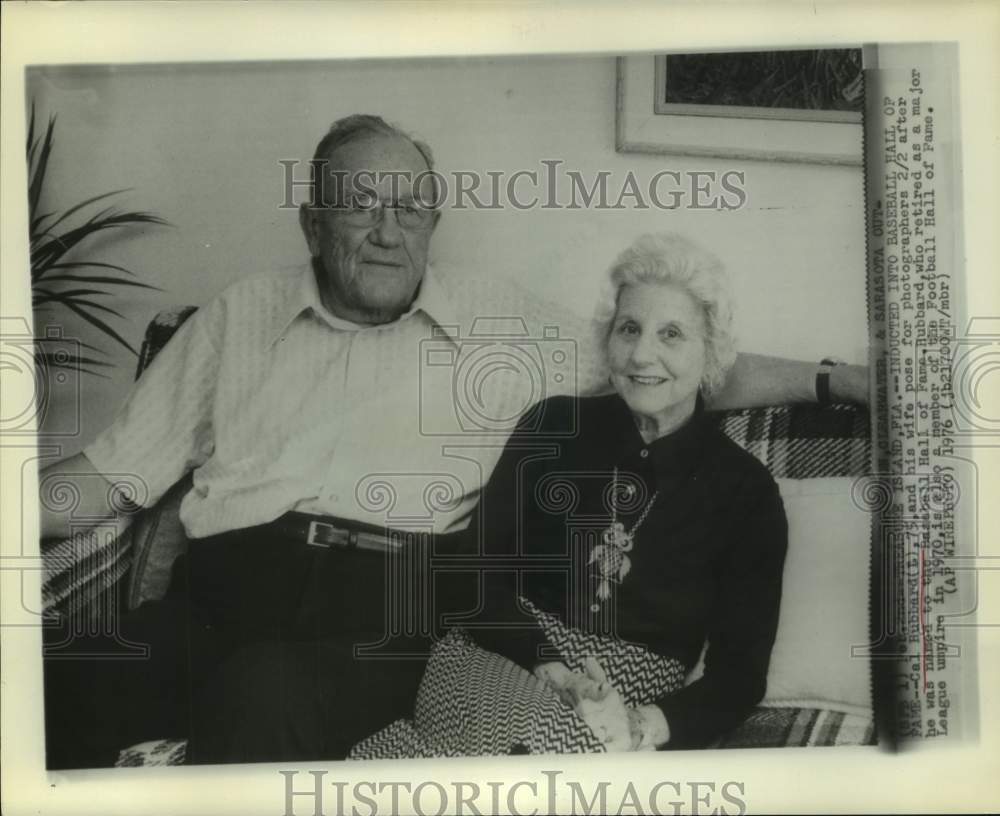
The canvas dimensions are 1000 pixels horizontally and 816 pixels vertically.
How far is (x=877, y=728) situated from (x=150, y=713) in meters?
1.39

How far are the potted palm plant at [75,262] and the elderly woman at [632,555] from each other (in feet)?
2.60

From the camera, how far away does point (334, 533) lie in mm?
1800

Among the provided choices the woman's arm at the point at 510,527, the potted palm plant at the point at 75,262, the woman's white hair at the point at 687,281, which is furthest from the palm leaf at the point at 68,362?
the woman's white hair at the point at 687,281

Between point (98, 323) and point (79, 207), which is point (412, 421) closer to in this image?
point (98, 323)

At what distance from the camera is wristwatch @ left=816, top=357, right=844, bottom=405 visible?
5.99 ft

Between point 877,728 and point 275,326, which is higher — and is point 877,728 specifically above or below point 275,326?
below

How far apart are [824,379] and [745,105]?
54 centimetres

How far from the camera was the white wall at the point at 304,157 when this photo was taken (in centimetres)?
181

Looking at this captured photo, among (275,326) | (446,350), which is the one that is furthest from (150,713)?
(446,350)

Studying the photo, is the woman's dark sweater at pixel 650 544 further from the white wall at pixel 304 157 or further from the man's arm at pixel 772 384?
the white wall at pixel 304 157

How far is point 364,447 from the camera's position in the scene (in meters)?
1.81

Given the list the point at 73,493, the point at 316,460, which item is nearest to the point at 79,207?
the point at 73,493

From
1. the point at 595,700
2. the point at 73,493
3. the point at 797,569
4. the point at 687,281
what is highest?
the point at 687,281

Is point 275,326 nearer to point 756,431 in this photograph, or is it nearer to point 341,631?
point 341,631
